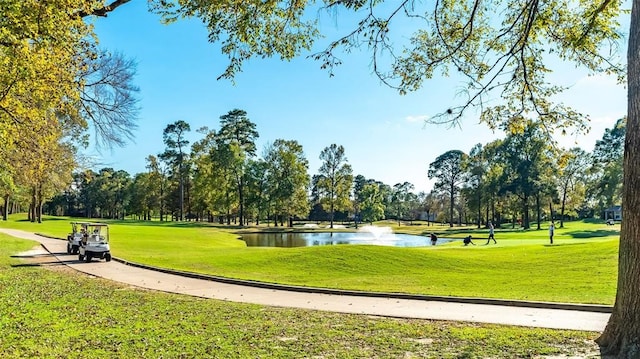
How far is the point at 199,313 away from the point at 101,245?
43.8 feet

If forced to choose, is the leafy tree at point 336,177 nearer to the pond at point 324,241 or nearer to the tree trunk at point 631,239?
the pond at point 324,241

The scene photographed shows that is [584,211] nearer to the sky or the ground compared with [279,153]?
nearer to the ground

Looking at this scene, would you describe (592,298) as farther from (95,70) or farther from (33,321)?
(95,70)

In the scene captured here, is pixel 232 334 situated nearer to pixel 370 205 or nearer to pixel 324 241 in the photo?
pixel 324 241

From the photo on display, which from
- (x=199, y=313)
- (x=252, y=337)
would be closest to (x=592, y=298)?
(x=252, y=337)

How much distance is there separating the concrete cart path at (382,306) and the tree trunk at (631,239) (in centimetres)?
326

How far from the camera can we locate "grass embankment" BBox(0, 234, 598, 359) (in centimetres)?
592

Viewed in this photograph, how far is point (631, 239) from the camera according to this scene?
4691 millimetres

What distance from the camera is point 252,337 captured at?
22.3 ft

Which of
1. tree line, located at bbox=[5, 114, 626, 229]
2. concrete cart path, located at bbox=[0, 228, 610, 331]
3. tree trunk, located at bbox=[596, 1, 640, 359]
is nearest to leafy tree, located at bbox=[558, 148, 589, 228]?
tree line, located at bbox=[5, 114, 626, 229]

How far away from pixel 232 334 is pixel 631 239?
554 centimetres

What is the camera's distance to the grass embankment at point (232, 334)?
5.92m

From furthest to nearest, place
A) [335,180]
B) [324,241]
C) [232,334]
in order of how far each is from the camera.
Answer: [335,180]
[324,241]
[232,334]

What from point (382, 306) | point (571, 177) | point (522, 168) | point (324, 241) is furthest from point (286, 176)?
point (382, 306)
